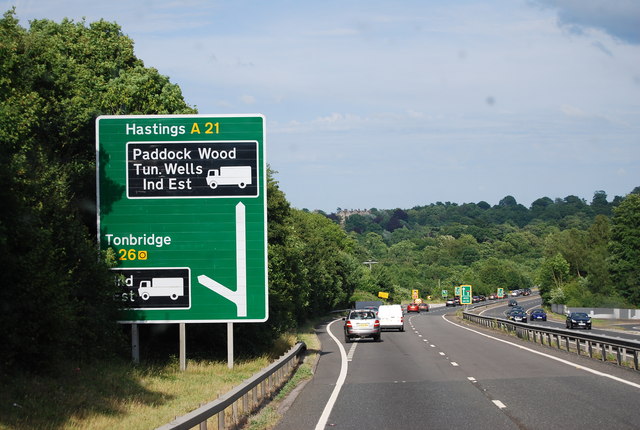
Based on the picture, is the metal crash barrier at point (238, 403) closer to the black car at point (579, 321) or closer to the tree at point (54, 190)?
the tree at point (54, 190)

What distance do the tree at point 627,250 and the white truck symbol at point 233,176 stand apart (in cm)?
10393

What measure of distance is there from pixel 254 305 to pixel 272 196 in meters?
21.4

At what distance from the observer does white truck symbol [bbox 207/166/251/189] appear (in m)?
19.6

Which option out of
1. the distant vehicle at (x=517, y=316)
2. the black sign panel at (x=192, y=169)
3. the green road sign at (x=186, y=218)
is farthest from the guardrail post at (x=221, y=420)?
the distant vehicle at (x=517, y=316)

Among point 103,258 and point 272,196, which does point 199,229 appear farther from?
point 272,196

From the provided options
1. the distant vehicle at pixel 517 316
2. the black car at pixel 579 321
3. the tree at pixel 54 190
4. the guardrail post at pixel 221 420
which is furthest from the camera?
the distant vehicle at pixel 517 316

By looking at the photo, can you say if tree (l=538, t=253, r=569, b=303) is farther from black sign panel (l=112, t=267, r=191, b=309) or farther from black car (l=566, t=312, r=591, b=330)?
black sign panel (l=112, t=267, r=191, b=309)

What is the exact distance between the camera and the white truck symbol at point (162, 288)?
19.6 m

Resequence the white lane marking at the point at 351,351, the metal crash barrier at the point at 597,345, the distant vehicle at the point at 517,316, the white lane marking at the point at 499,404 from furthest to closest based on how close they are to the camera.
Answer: the distant vehicle at the point at 517,316
the white lane marking at the point at 351,351
the metal crash barrier at the point at 597,345
the white lane marking at the point at 499,404

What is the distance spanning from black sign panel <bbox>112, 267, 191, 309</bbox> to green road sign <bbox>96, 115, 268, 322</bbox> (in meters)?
0.02

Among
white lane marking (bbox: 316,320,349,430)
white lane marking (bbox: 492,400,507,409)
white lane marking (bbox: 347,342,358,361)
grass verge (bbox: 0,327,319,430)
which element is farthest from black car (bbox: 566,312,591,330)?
white lane marking (bbox: 492,400,507,409)

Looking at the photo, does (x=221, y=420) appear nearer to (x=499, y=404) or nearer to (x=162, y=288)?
(x=499, y=404)

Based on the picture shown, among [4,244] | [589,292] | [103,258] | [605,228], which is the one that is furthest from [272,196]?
[605,228]

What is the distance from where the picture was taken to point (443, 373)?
2306cm
